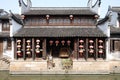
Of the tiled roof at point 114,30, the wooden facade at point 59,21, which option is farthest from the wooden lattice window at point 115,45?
the wooden facade at point 59,21

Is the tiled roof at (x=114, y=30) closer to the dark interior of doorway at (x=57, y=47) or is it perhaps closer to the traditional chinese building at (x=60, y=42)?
the traditional chinese building at (x=60, y=42)

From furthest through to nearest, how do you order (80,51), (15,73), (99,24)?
(99,24), (80,51), (15,73)

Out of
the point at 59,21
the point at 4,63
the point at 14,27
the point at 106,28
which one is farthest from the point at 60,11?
the point at 4,63

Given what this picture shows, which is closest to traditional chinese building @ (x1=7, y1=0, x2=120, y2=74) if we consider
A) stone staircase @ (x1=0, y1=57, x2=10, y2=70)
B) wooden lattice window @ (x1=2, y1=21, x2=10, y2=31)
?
stone staircase @ (x1=0, y1=57, x2=10, y2=70)

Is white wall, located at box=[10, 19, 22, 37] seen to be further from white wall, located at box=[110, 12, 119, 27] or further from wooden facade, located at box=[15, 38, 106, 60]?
white wall, located at box=[110, 12, 119, 27]

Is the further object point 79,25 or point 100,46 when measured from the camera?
point 79,25

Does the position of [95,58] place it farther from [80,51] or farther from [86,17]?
[86,17]

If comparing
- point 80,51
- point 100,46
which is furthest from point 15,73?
point 100,46

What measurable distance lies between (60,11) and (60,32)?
3366 mm

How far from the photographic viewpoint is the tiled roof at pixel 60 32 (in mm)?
21969

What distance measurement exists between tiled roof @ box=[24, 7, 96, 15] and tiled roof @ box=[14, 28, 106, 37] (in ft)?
5.16

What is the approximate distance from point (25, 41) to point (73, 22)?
461cm

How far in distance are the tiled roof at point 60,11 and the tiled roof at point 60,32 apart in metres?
1.57

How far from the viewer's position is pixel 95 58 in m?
21.8
